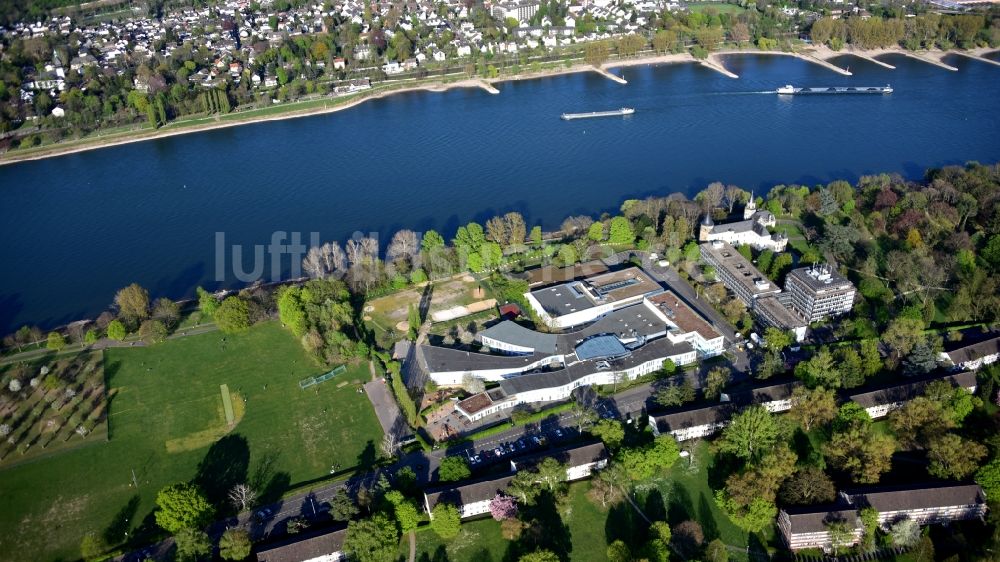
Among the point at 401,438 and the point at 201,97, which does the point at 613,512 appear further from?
the point at 201,97

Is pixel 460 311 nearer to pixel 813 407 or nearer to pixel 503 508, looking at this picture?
pixel 503 508

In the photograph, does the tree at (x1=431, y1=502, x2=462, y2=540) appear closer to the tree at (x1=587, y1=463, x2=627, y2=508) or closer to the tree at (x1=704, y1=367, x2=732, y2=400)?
the tree at (x1=587, y1=463, x2=627, y2=508)

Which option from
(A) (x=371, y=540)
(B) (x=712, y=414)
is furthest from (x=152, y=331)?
(B) (x=712, y=414)

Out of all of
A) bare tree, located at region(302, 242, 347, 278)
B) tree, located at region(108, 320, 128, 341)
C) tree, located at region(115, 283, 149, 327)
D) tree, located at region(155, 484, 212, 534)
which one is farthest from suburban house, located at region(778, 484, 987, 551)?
tree, located at region(115, 283, 149, 327)

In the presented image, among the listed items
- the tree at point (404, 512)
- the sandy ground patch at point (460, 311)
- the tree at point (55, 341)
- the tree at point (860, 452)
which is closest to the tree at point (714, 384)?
the tree at point (860, 452)

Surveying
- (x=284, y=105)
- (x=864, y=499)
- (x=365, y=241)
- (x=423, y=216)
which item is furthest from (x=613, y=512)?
(x=284, y=105)

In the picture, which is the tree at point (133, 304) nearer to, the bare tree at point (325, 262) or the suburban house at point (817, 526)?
the bare tree at point (325, 262)

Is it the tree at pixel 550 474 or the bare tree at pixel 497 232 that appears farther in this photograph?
the bare tree at pixel 497 232
